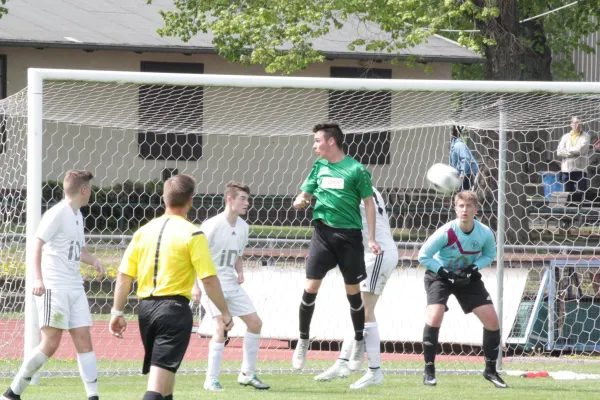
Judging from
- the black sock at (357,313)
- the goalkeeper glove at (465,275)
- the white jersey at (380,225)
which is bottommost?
the black sock at (357,313)

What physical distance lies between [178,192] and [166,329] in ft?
2.57

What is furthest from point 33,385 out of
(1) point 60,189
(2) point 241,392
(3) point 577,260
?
(1) point 60,189

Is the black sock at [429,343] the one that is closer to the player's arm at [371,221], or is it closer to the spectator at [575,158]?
the player's arm at [371,221]

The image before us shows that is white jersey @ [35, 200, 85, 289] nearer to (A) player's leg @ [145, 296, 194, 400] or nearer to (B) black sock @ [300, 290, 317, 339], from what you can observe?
(A) player's leg @ [145, 296, 194, 400]

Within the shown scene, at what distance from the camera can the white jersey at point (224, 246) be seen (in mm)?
8406

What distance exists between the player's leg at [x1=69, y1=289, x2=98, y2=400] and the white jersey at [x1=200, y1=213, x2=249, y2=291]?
1330mm

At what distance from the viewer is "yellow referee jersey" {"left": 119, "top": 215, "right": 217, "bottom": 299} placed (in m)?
5.90

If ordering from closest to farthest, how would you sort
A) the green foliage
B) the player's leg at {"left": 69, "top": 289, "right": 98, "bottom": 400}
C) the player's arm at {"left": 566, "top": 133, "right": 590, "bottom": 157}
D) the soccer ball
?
1. the player's leg at {"left": 69, "top": 289, "right": 98, "bottom": 400}
2. the soccer ball
3. the player's arm at {"left": 566, "top": 133, "right": 590, "bottom": 157}
4. the green foliage

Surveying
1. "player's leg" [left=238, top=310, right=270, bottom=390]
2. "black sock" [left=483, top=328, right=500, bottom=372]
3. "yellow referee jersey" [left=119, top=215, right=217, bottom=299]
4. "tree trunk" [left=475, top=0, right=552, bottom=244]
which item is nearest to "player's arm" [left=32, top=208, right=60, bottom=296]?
"yellow referee jersey" [left=119, top=215, right=217, bottom=299]

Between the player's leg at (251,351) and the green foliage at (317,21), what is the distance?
9.76 m

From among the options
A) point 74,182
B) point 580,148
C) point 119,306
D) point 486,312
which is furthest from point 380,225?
point 580,148

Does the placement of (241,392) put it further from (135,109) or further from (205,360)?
(135,109)

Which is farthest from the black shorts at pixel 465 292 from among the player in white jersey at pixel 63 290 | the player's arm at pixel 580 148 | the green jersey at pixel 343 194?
the player's arm at pixel 580 148

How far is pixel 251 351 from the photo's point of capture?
8422 millimetres
